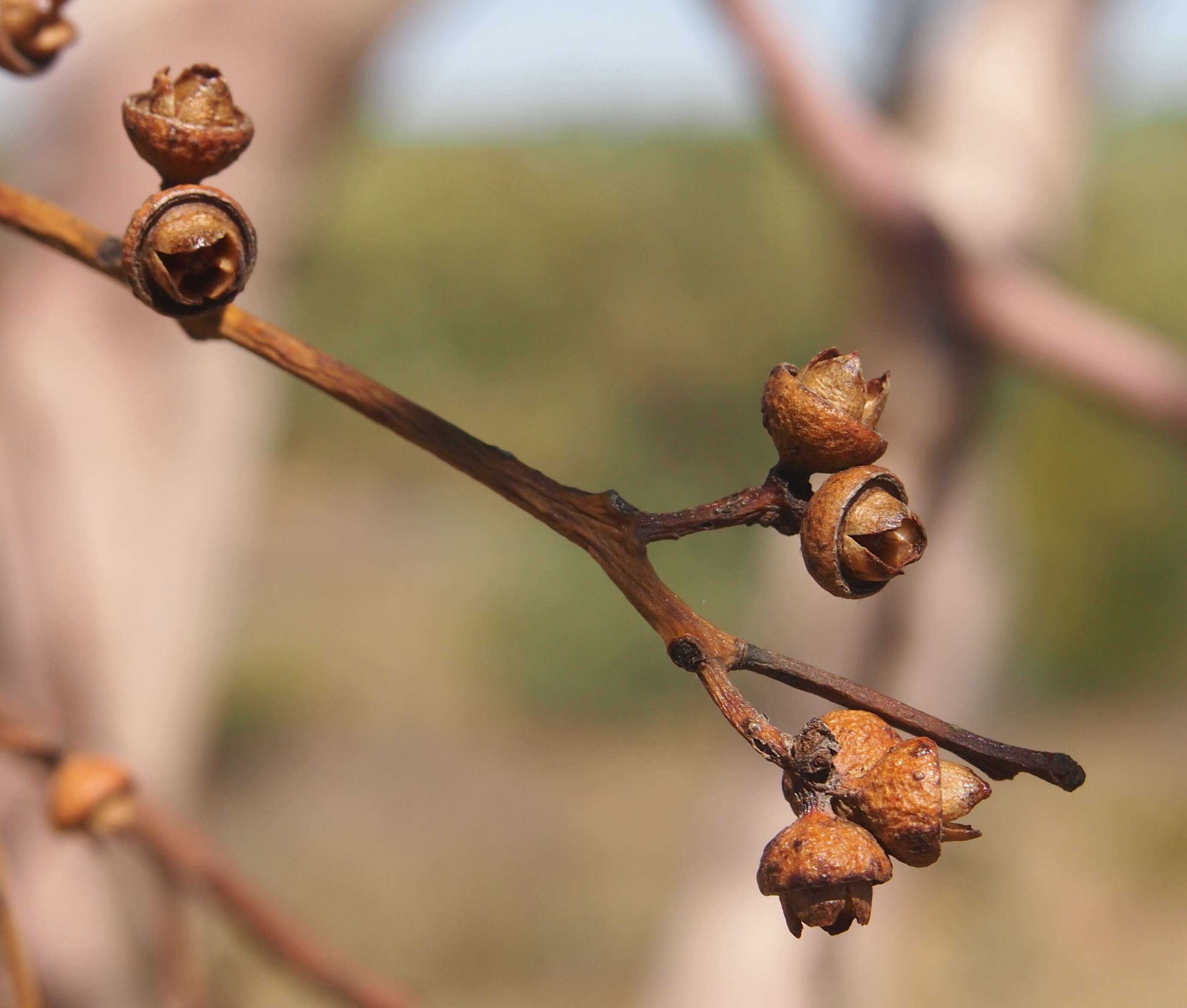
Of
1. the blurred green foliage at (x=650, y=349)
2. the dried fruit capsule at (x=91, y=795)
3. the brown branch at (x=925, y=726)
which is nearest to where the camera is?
the brown branch at (x=925, y=726)

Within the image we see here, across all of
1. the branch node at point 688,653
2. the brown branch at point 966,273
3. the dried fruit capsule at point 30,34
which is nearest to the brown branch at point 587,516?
the branch node at point 688,653

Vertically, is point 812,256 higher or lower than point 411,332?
higher

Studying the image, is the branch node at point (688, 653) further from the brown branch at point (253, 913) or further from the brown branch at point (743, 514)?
the brown branch at point (253, 913)

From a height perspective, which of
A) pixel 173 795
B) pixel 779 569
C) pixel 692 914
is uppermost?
pixel 779 569

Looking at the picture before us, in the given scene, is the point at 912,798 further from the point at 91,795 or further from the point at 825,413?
the point at 91,795

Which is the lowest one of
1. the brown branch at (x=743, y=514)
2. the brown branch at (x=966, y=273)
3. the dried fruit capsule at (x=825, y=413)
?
the brown branch at (x=743, y=514)

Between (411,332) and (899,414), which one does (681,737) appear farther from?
(899,414)

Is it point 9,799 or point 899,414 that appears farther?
point 899,414

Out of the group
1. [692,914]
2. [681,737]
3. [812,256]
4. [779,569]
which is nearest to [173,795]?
[692,914]
